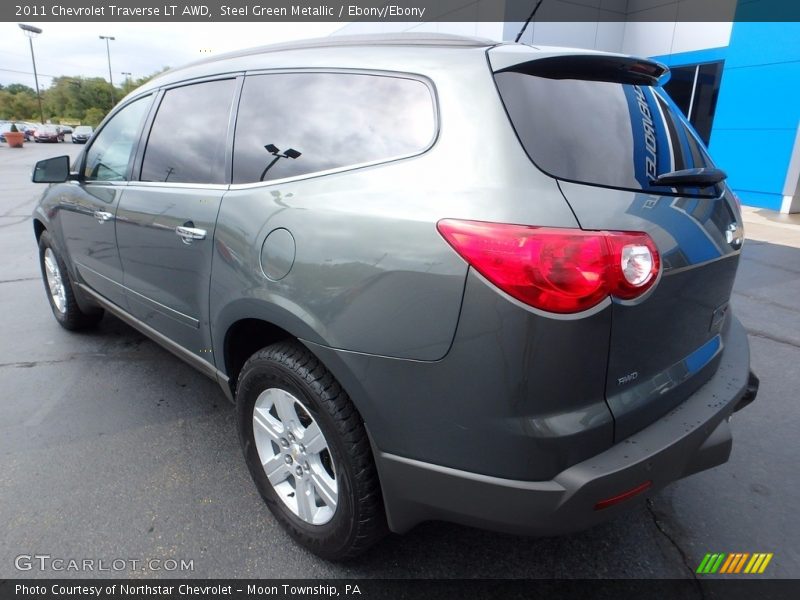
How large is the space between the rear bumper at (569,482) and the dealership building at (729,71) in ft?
35.6

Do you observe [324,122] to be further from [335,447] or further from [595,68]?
[335,447]

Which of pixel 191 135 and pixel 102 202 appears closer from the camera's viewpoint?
pixel 191 135

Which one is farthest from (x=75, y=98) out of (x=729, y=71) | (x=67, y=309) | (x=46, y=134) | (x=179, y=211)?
(x=179, y=211)

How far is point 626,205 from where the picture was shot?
1.53 meters

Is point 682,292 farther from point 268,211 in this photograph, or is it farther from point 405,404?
point 268,211

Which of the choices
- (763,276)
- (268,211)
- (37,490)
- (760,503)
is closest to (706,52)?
(763,276)

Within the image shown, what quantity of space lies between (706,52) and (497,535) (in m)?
14.2

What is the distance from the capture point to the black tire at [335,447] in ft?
5.81

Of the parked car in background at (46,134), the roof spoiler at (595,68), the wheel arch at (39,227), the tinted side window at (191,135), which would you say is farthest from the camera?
the parked car in background at (46,134)

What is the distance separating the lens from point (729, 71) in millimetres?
12086

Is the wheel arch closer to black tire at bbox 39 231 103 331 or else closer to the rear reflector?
black tire at bbox 39 231 103 331

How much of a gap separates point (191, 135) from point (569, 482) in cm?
225

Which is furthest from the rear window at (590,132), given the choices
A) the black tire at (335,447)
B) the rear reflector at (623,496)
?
the black tire at (335,447)

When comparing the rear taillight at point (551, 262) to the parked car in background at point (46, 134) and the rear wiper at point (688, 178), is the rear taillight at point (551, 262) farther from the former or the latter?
the parked car in background at point (46, 134)
